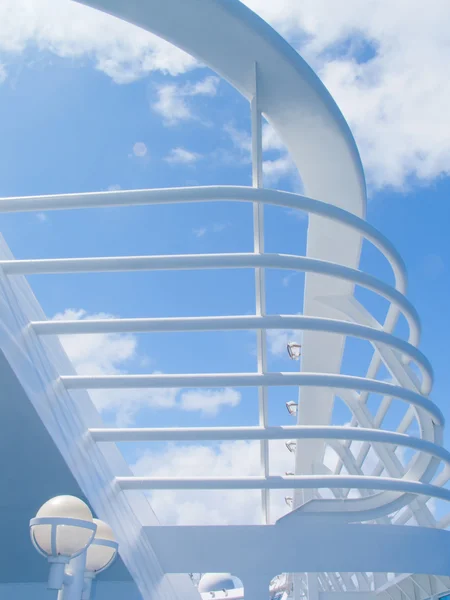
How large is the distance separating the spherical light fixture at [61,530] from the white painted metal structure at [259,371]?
75.3 inches

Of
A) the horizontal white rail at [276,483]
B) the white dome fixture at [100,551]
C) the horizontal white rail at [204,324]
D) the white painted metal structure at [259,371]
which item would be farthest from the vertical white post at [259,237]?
the white dome fixture at [100,551]

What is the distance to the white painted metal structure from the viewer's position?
771 centimetres

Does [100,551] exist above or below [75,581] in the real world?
above

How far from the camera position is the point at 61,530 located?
166 inches

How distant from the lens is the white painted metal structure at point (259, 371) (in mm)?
7711

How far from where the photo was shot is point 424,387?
1041cm

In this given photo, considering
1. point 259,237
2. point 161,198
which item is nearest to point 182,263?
point 161,198

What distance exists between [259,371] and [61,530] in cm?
494

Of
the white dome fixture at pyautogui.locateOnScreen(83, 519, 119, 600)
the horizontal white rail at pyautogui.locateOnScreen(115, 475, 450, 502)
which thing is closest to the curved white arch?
the horizontal white rail at pyautogui.locateOnScreen(115, 475, 450, 502)

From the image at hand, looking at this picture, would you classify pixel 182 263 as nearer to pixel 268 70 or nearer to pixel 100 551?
pixel 268 70

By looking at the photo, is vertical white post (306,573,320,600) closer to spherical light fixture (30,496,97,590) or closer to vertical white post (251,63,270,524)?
vertical white post (251,63,270,524)

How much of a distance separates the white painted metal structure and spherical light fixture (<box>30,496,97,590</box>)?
1914 mm

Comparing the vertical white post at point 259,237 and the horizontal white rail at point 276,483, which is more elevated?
the vertical white post at point 259,237

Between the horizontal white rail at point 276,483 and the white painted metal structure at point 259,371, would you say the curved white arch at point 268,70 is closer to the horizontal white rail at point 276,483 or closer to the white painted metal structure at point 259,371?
the white painted metal structure at point 259,371
